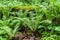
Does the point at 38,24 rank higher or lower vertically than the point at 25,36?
higher

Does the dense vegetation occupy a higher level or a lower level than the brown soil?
higher

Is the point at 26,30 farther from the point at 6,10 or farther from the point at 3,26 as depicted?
the point at 6,10

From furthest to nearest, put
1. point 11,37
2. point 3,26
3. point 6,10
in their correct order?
point 6,10
point 3,26
point 11,37

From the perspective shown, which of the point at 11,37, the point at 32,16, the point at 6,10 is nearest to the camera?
the point at 11,37

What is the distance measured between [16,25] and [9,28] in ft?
0.66

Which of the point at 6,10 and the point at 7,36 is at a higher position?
Answer: the point at 6,10

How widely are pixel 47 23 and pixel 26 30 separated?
0.57 meters

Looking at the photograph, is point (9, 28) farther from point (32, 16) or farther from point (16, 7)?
point (16, 7)

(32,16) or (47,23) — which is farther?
(32,16)

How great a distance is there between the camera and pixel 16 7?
17.7 ft

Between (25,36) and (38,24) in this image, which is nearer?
(25,36)

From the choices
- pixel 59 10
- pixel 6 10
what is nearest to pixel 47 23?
pixel 59 10

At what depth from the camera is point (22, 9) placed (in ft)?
17.2

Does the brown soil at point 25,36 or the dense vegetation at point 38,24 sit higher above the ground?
the dense vegetation at point 38,24
